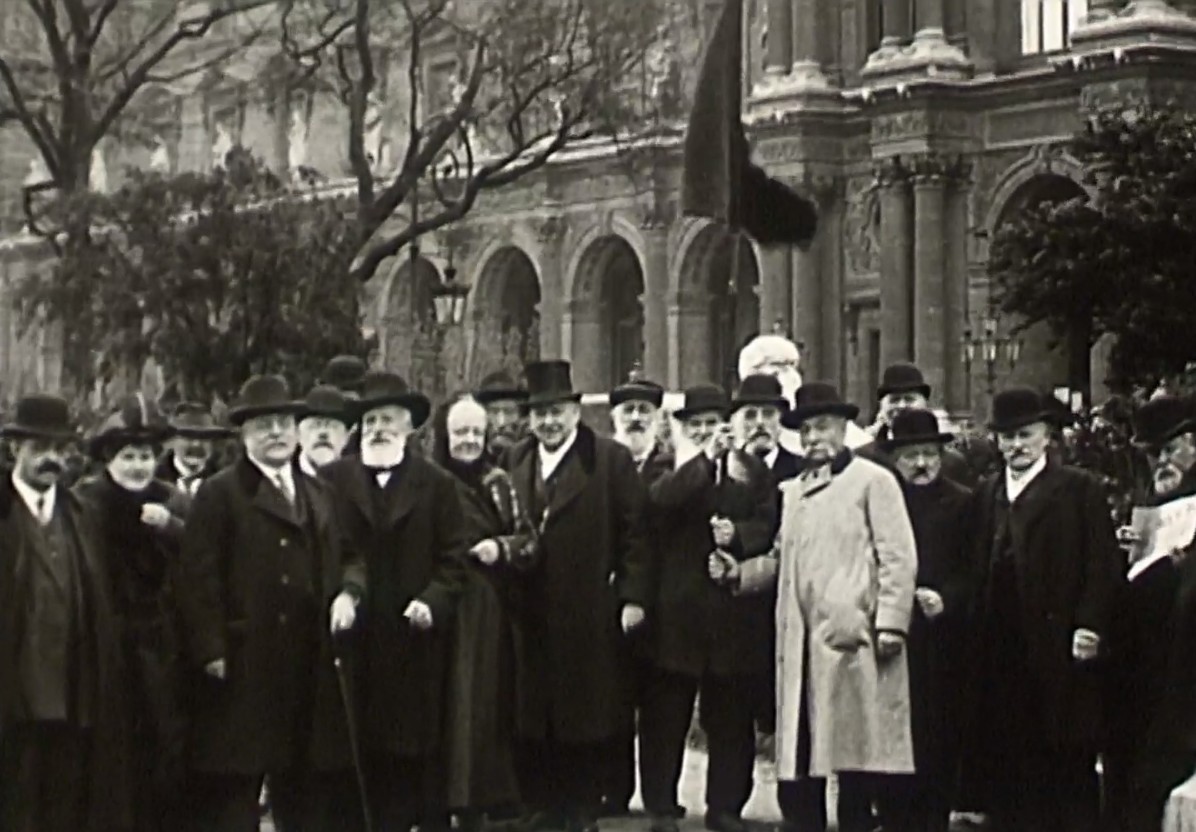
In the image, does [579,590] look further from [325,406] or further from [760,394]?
[325,406]

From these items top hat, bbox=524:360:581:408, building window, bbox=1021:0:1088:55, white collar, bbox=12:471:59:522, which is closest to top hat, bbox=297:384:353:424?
top hat, bbox=524:360:581:408

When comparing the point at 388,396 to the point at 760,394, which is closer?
the point at 388,396

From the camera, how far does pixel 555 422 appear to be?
12.3 metres

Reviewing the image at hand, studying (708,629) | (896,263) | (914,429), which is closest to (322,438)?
(708,629)

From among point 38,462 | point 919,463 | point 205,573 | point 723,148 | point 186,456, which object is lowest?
point 205,573

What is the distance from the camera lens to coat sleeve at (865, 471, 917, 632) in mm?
11156

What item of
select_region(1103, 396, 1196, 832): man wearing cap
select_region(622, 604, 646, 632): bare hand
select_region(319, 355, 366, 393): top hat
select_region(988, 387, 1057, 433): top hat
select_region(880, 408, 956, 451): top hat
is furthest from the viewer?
select_region(319, 355, 366, 393): top hat

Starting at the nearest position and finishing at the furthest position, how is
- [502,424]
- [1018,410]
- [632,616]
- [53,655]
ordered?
[53,655]
[1018,410]
[632,616]
[502,424]

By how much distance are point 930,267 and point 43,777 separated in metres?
26.6

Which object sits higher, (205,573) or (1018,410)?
(1018,410)

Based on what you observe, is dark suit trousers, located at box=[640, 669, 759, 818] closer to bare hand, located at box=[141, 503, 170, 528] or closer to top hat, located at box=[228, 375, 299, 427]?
top hat, located at box=[228, 375, 299, 427]

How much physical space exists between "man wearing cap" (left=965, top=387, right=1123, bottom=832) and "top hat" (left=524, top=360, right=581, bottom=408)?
208cm

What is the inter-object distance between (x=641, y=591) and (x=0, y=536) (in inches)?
131

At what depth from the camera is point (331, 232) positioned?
32.3 meters
